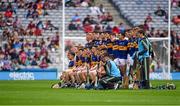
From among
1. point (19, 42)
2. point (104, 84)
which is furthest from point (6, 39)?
point (104, 84)

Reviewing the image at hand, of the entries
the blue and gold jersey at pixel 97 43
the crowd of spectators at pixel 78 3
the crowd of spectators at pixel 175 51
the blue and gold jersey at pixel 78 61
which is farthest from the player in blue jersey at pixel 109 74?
the crowd of spectators at pixel 78 3

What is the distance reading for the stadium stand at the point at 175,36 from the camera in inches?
1650

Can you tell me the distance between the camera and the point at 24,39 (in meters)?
42.0

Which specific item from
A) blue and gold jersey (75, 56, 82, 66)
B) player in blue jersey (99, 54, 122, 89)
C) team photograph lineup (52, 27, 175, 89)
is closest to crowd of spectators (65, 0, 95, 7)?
team photograph lineup (52, 27, 175, 89)

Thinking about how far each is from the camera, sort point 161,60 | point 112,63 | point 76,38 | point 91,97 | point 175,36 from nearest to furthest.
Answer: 1. point 91,97
2. point 112,63
3. point 76,38
4. point 161,60
5. point 175,36

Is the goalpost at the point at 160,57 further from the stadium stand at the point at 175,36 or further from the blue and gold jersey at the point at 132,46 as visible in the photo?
the blue and gold jersey at the point at 132,46

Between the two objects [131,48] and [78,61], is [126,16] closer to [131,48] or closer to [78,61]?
[78,61]

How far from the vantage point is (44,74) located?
40.7m

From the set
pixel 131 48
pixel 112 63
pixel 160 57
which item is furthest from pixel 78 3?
pixel 112 63

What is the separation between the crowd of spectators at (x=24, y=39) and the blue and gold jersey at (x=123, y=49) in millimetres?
11179

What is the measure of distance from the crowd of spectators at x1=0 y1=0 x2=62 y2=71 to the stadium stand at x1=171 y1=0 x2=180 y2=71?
5.69 metres

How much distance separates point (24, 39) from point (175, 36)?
7.47 metres

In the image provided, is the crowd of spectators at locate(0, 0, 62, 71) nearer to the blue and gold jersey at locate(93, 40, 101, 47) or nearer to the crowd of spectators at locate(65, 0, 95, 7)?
the crowd of spectators at locate(65, 0, 95, 7)

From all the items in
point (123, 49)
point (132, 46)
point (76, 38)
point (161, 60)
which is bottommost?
point (161, 60)
